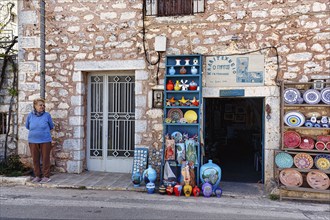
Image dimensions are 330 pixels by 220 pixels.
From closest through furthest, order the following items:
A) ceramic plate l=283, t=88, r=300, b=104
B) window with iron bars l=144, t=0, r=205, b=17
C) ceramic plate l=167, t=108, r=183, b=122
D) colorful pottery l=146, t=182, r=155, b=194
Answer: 1. ceramic plate l=283, t=88, r=300, b=104
2. colorful pottery l=146, t=182, r=155, b=194
3. ceramic plate l=167, t=108, r=183, b=122
4. window with iron bars l=144, t=0, r=205, b=17

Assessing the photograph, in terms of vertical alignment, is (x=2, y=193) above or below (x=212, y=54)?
below

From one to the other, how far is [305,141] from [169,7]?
3.60 m

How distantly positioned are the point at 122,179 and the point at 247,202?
2.47 metres

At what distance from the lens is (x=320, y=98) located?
5215 mm

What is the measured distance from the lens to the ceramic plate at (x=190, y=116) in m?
5.80

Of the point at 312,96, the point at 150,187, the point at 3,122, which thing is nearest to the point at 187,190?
the point at 150,187

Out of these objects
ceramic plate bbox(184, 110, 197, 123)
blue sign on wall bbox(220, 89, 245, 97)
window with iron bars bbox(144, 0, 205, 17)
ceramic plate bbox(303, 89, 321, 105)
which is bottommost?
ceramic plate bbox(184, 110, 197, 123)

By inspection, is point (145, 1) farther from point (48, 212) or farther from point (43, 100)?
point (48, 212)

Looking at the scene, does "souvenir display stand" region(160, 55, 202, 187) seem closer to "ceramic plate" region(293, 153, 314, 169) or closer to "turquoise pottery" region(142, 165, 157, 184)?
"turquoise pottery" region(142, 165, 157, 184)

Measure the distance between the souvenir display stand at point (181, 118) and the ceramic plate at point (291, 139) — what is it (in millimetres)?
1526

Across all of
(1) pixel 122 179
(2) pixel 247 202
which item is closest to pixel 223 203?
(2) pixel 247 202

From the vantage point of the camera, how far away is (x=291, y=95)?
5.34 metres

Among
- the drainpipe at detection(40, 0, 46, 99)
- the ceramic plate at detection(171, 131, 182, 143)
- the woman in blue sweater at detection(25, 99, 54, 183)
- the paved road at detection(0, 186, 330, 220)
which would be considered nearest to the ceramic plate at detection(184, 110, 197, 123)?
the ceramic plate at detection(171, 131, 182, 143)

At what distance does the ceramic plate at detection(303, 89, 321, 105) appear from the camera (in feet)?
17.1
